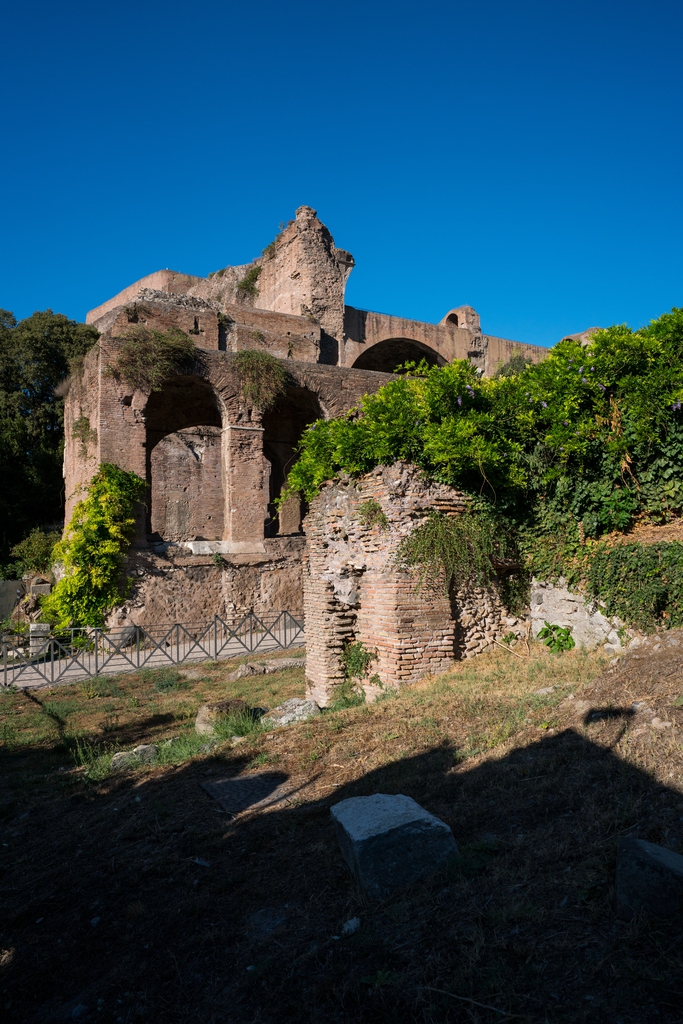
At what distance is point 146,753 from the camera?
645cm

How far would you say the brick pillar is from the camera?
16.5m

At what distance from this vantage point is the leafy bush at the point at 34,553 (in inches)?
830

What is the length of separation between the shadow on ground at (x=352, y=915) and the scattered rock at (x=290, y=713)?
236cm

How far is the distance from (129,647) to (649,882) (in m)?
13.2

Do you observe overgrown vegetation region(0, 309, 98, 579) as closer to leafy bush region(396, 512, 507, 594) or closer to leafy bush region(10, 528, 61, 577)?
leafy bush region(10, 528, 61, 577)

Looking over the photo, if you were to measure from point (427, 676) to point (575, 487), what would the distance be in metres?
3.01

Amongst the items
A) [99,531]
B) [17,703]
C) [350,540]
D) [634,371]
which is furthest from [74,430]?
[634,371]

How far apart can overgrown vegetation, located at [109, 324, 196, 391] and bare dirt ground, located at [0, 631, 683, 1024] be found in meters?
10.9

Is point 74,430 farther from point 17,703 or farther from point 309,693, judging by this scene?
point 309,693

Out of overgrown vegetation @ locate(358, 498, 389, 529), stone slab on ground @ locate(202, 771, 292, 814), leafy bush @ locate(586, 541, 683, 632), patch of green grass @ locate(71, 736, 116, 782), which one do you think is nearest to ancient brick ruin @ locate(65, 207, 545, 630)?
patch of green grass @ locate(71, 736, 116, 782)

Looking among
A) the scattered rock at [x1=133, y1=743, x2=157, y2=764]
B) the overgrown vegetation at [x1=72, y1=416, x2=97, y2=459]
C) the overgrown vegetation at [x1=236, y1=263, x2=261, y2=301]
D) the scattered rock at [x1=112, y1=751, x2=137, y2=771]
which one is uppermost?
the overgrown vegetation at [x1=236, y1=263, x2=261, y2=301]

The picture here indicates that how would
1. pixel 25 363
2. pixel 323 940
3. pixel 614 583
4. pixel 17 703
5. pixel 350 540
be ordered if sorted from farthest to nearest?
pixel 25 363, pixel 17 703, pixel 350 540, pixel 614 583, pixel 323 940

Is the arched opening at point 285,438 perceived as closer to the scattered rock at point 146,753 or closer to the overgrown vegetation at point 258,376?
the overgrown vegetation at point 258,376

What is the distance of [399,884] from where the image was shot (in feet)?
10.9
